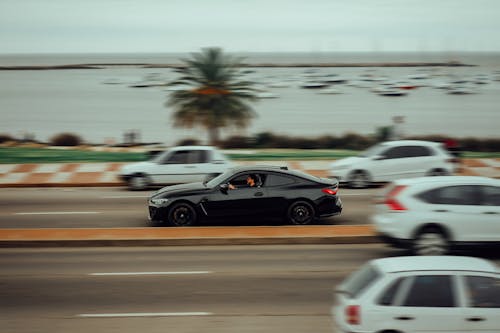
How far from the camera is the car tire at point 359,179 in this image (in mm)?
22719

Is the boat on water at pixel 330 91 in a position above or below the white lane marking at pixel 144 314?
above

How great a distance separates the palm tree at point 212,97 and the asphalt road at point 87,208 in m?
13.3

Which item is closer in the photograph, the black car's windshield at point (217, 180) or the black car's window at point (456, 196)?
the black car's window at point (456, 196)

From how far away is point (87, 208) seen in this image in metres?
19.9

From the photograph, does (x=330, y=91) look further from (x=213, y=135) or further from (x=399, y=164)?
(x=399, y=164)

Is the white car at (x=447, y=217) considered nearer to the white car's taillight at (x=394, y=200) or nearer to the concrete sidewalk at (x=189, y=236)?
the white car's taillight at (x=394, y=200)

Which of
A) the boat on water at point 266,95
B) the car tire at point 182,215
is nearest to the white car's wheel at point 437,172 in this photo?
the car tire at point 182,215

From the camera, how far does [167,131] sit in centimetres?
8581

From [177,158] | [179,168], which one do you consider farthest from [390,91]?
[179,168]

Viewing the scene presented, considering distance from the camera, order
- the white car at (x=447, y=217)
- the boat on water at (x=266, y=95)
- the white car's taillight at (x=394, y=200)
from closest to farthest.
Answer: the white car at (x=447, y=217), the white car's taillight at (x=394, y=200), the boat on water at (x=266, y=95)

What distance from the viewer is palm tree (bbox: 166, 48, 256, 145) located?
36.6 m

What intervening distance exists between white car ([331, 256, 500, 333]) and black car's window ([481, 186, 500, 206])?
213 inches

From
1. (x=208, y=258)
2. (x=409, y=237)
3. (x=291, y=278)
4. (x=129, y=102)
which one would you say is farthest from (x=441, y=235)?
(x=129, y=102)

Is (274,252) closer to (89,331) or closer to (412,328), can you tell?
(89,331)
